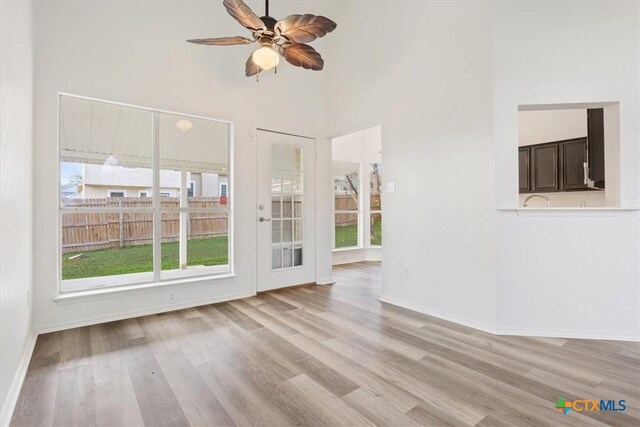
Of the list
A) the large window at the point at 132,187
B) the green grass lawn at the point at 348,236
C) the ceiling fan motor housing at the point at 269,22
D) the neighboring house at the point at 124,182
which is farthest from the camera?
the green grass lawn at the point at 348,236

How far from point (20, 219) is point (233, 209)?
82.8 inches

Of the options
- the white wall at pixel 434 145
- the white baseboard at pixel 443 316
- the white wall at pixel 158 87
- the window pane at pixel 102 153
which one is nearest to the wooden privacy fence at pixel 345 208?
the white wall at pixel 158 87

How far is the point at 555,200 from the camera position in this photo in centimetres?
518

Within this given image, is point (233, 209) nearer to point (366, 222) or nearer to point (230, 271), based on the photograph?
point (230, 271)

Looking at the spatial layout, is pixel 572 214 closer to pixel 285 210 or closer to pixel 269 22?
pixel 269 22

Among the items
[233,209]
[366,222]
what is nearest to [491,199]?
[233,209]

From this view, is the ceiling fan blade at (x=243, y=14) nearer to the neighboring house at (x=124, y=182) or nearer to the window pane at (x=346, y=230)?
the neighboring house at (x=124, y=182)

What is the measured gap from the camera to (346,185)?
726 cm

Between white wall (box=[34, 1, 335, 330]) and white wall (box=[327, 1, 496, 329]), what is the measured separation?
3.77ft

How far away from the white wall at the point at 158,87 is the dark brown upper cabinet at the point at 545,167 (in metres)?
3.70

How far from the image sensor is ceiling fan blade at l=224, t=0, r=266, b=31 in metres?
2.21

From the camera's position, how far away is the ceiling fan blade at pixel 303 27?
7.63 feet

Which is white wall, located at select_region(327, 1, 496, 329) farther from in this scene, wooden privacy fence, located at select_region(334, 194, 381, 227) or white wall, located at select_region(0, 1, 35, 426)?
white wall, located at select_region(0, 1, 35, 426)

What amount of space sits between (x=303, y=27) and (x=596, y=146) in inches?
134
